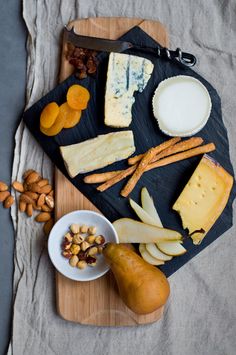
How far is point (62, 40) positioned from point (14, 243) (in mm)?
529

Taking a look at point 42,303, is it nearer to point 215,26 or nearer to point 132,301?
point 132,301

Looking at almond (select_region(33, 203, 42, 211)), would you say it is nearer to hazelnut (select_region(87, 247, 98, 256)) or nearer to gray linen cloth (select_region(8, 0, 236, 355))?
gray linen cloth (select_region(8, 0, 236, 355))

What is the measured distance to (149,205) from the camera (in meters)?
1.35

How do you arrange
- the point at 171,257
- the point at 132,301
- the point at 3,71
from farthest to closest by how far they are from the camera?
the point at 3,71 → the point at 171,257 → the point at 132,301

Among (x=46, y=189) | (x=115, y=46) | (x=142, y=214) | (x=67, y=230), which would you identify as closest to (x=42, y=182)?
(x=46, y=189)

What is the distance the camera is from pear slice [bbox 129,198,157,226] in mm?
1332

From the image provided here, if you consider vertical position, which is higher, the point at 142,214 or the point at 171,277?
the point at 142,214

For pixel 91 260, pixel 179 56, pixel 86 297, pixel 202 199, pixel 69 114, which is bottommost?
pixel 86 297

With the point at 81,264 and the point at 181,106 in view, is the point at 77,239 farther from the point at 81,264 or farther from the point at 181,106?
the point at 181,106

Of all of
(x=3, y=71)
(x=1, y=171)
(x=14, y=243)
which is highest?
(x=3, y=71)

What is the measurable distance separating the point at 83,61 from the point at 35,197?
0.36m

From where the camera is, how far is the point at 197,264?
4.66ft

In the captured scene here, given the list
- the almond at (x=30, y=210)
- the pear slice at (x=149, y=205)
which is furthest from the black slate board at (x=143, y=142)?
the almond at (x=30, y=210)

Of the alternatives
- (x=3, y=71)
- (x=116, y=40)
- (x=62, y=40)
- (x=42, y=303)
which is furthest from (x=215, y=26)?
(x=42, y=303)
